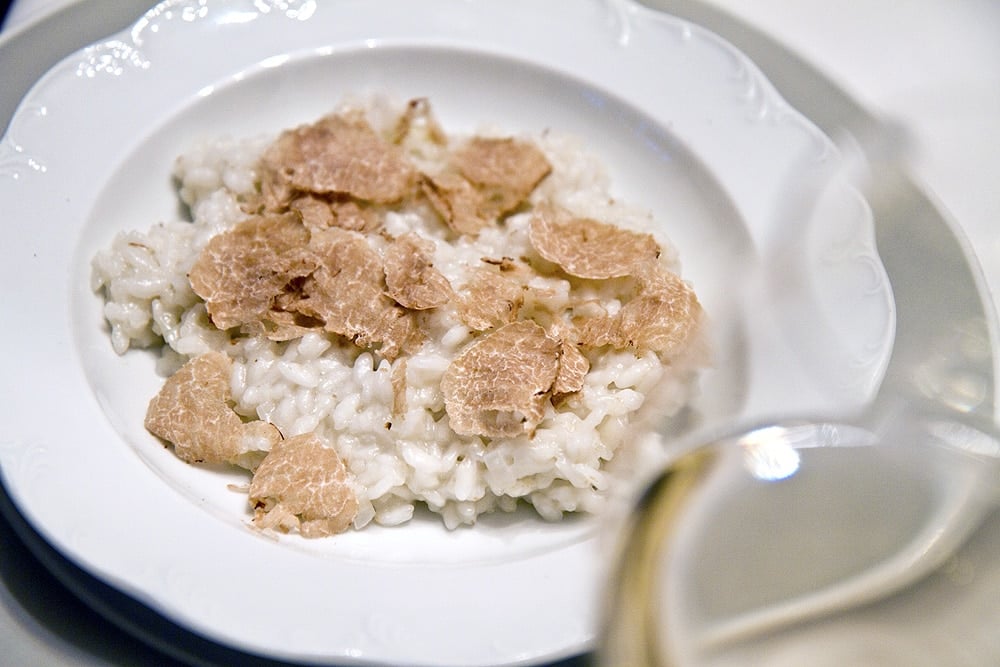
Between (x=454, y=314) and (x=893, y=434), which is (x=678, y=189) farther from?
(x=893, y=434)

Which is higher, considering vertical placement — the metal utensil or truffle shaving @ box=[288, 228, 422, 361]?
the metal utensil

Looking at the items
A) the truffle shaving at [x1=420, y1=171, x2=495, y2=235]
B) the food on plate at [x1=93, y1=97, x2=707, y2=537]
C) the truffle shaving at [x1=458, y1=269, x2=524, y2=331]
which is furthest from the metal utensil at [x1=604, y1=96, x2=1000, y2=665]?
the truffle shaving at [x1=420, y1=171, x2=495, y2=235]

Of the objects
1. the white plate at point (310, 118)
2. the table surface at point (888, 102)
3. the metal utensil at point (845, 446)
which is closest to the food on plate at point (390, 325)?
the white plate at point (310, 118)

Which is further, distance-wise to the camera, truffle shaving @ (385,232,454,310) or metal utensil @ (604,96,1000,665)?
Result: truffle shaving @ (385,232,454,310)


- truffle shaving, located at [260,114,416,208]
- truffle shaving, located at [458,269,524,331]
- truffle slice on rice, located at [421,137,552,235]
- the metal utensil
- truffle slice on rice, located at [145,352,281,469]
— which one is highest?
the metal utensil

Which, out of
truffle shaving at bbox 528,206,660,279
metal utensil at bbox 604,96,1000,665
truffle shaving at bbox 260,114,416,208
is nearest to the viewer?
metal utensil at bbox 604,96,1000,665

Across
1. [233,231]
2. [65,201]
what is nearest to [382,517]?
[233,231]

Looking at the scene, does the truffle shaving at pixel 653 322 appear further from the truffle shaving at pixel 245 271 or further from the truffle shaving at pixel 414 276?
the truffle shaving at pixel 245 271

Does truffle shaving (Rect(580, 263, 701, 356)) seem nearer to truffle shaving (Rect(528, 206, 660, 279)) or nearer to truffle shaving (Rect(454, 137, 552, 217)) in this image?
truffle shaving (Rect(528, 206, 660, 279))
